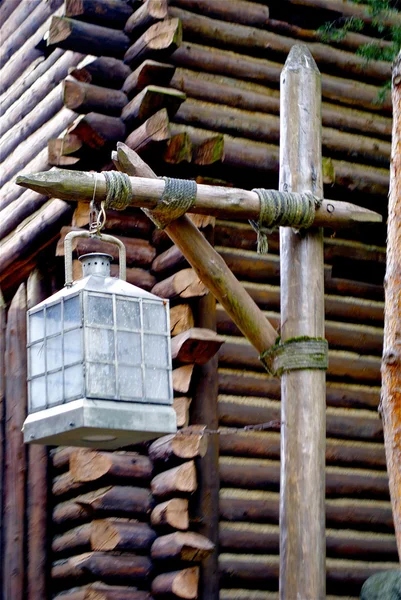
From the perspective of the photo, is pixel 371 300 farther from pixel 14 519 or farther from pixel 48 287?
pixel 14 519

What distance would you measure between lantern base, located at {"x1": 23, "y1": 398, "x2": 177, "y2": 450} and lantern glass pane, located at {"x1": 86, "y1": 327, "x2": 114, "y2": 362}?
221mm

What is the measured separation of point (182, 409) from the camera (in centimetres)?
900

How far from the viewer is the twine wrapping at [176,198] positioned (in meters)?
6.47

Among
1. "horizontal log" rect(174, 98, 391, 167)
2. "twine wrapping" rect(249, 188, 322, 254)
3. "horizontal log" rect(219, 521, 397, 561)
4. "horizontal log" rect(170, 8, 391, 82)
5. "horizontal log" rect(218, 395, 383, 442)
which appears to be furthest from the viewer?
"horizontal log" rect(170, 8, 391, 82)

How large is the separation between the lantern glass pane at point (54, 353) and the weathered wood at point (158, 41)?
397 centimetres

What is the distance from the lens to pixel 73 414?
5750 millimetres

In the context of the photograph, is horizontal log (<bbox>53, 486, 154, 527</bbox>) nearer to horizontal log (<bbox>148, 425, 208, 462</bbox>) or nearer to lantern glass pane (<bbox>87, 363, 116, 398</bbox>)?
horizontal log (<bbox>148, 425, 208, 462</bbox>)

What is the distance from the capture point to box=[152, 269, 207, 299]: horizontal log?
9.19 meters

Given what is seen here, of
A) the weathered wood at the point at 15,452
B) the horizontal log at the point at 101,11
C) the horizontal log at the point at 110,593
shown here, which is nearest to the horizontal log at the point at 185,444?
the horizontal log at the point at 110,593

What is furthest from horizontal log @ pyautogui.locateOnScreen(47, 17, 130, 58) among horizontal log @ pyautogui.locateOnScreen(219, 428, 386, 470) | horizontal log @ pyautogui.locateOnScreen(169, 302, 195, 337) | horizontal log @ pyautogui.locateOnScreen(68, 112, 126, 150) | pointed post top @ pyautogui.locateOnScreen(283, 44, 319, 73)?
horizontal log @ pyautogui.locateOnScreen(219, 428, 386, 470)

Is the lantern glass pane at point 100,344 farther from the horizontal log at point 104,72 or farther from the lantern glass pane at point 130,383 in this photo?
the horizontal log at point 104,72

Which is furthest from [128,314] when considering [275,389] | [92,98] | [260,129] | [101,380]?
[260,129]

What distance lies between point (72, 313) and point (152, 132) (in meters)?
3.52

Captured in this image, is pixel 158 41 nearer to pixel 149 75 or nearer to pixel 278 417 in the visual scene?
pixel 149 75
